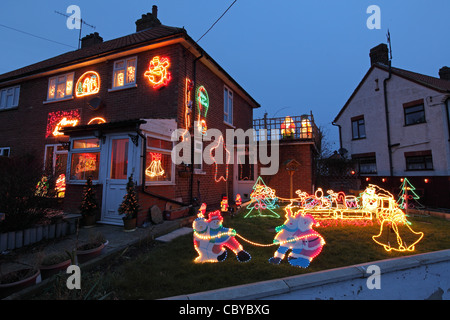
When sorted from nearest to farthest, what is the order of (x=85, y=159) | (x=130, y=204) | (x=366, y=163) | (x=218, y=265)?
(x=218, y=265) < (x=130, y=204) < (x=85, y=159) < (x=366, y=163)

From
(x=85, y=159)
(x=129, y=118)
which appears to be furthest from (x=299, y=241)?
(x=129, y=118)

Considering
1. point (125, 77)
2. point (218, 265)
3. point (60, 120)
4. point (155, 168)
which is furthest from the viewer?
point (60, 120)

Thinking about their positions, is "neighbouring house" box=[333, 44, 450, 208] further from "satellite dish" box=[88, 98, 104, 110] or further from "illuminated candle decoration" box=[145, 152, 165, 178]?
"satellite dish" box=[88, 98, 104, 110]

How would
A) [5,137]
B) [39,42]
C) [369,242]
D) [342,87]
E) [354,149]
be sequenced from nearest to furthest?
[369,242]
[5,137]
[354,149]
[39,42]
[342,87]

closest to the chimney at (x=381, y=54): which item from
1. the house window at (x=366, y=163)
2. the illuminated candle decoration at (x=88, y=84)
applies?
the house window at (x=366, y=163)

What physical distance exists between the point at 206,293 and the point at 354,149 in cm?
1849

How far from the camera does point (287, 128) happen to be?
12945mm

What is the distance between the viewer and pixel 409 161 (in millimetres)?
14398

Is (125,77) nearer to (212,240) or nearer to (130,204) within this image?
(130,204)

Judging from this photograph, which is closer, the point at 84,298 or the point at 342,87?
the point at 84,298

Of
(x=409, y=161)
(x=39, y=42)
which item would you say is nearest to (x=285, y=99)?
(x=39, y=42)

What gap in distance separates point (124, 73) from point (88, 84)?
2094 millimetres

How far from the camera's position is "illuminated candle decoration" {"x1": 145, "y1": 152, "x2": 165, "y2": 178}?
280 inches

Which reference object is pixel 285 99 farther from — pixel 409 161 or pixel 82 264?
pixel 82 264
